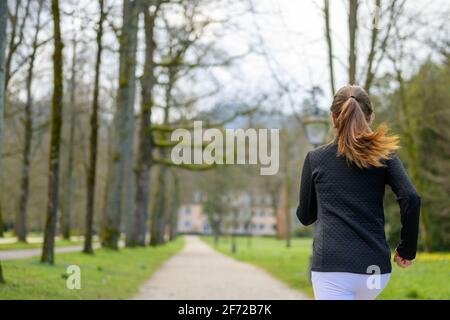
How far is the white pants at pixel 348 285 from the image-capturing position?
289cm

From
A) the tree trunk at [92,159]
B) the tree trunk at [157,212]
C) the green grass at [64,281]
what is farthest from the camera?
the tree trunk at [157,212]

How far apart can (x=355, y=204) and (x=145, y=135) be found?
75.3 feet

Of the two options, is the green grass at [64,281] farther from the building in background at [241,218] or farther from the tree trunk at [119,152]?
the building in background at [241,218]

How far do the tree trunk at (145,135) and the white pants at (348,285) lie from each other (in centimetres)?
2132

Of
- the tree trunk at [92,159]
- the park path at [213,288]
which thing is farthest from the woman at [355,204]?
the tree trunk at [92,159]

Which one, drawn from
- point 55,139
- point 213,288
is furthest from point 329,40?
point 55,139

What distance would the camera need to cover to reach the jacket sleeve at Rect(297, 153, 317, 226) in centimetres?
317

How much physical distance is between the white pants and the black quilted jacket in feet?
0.09

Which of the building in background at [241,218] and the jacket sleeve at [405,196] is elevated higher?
the jacket sleeve at [405,196]

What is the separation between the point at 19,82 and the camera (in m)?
23.2

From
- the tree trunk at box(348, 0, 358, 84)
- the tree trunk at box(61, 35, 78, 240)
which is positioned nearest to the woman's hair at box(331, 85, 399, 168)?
the tree trunk at box(348, 0, 358, 84)

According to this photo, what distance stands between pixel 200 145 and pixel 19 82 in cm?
691

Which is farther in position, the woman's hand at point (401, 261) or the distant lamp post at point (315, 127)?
the distant lamp post at point (315, 127)
